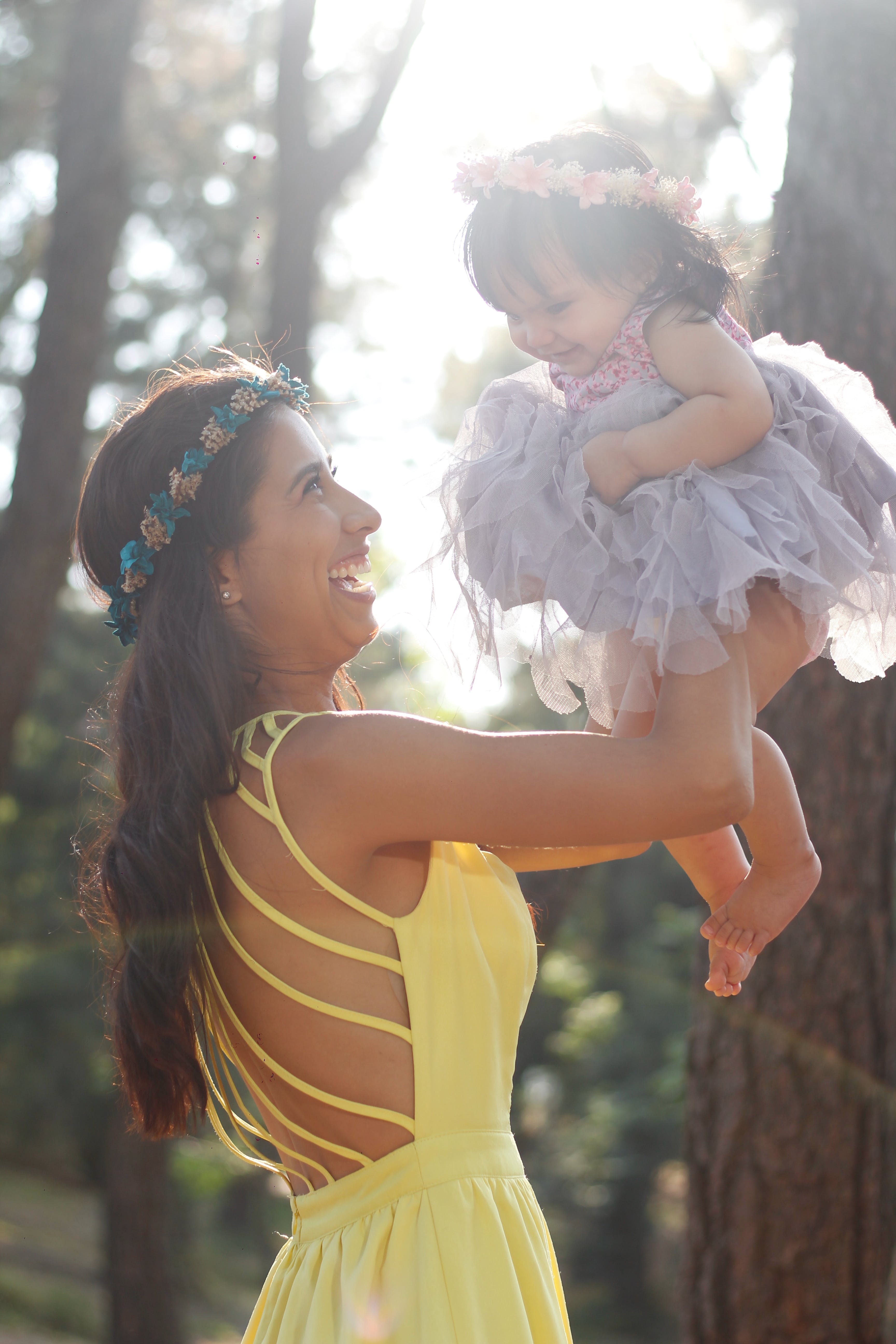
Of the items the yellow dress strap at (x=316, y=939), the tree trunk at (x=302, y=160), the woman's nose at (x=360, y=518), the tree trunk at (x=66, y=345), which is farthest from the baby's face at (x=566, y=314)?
the tree trunk at (x=66, y=345)

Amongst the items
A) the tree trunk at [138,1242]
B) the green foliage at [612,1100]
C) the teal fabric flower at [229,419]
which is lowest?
the green foliage at [612,1100]

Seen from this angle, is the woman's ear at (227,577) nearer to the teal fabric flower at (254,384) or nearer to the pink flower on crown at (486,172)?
the teal fabric flower at (254,384)

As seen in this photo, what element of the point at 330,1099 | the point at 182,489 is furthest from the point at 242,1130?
the point at 182,489

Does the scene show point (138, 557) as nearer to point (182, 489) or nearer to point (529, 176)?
point (182, 489)

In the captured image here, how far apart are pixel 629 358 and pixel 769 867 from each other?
83cm

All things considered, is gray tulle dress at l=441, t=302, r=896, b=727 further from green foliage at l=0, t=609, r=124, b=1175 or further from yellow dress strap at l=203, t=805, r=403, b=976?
green foliage at l=0, t=609, r=124, b=1175

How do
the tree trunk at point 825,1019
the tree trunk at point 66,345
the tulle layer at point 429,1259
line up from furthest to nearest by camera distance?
the tree trunk at point 66,345, the tree trunk at point 825,1019, the tulle layer at point 429,1259

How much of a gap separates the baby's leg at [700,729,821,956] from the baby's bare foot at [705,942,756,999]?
2cm

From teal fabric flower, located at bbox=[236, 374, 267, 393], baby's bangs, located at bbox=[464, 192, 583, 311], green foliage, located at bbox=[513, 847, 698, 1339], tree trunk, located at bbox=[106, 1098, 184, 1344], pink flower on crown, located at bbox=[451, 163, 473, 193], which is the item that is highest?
pink flower on crown, located at bbox=[451, 163, 473, 193]

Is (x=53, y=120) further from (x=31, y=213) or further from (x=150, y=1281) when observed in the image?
(x=150, y=1281)

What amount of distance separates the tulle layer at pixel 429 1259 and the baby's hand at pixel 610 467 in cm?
93

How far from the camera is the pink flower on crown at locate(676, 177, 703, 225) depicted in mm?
1782

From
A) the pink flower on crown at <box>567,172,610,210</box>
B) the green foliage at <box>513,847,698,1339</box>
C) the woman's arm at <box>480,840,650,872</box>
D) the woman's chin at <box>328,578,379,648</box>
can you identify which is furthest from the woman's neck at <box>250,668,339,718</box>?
the green foliage at <box>513,847,698,1339</box>

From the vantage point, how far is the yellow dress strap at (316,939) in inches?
63.2
